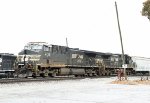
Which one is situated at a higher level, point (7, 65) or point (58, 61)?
point (58, 61)

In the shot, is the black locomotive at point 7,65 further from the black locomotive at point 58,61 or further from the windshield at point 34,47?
the windshield at point 34,47

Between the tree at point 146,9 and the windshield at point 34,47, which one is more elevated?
the tree at point 146,9

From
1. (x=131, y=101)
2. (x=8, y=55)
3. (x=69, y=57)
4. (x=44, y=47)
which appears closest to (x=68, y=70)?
(x=69, y=57)

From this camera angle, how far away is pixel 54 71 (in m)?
36.2

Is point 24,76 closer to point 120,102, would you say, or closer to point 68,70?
point 68,70

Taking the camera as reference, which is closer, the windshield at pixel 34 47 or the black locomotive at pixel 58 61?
the black locomotive at pixel 58 61

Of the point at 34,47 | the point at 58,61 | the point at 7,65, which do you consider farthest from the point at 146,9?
the point at 7,65

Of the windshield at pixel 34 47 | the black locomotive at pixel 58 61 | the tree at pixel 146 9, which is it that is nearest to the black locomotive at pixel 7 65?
the black locomotive at pixel 58 61

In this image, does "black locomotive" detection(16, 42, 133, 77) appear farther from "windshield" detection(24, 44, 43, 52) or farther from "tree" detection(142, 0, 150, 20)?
"tree" detection(142, 0, 150, 20)

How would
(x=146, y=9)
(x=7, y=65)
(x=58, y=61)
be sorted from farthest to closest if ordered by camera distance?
(x=58, y=61) → (x=146, y=9) → (x=7, y=65)

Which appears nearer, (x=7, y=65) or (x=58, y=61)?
(x=7, y=65)

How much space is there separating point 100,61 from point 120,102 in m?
34.0

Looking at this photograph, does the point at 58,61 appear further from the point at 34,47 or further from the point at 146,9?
the point at 146,9

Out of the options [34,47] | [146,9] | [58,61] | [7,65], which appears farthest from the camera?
[58,61]
